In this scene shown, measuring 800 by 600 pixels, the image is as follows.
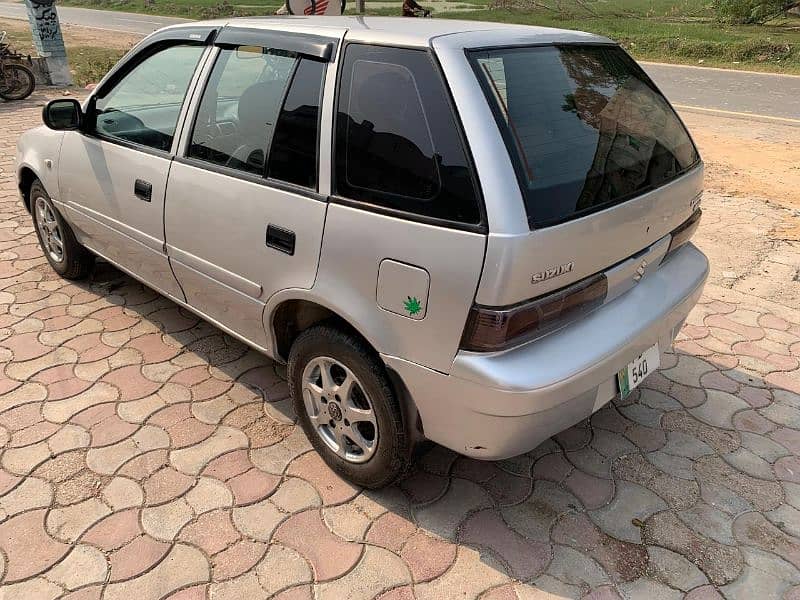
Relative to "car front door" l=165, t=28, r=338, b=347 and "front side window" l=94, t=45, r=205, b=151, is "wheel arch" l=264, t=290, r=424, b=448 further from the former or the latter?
"front side window" l=94, t=45, r=205, b=151

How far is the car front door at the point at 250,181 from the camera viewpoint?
2344 mm

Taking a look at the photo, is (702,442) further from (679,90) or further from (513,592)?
(679,90)

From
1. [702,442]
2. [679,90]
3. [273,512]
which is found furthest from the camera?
[679,90]

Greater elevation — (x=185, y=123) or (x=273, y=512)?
(x=185, y=123)

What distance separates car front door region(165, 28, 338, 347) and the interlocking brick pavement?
547mm

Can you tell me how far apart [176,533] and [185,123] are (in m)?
1.80

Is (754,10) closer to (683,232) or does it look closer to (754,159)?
(754,159)

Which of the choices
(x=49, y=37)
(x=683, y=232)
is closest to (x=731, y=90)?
(x=683, y=232)

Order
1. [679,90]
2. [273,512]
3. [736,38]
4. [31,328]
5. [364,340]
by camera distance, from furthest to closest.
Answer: [736,38] < [679,90] < [31,328] < [273,512] < [364,340]

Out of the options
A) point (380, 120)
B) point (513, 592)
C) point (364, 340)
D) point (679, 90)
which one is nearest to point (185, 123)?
point (380, 120)

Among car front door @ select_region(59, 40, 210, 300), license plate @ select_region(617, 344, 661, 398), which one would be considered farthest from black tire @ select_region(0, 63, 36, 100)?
license plate @ select_region(617, 344, 661, 398)

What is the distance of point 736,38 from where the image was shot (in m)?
18.4

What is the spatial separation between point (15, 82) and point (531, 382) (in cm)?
1183

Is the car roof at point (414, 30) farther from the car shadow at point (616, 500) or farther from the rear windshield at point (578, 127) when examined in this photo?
the car shadow at point (616, 500)
